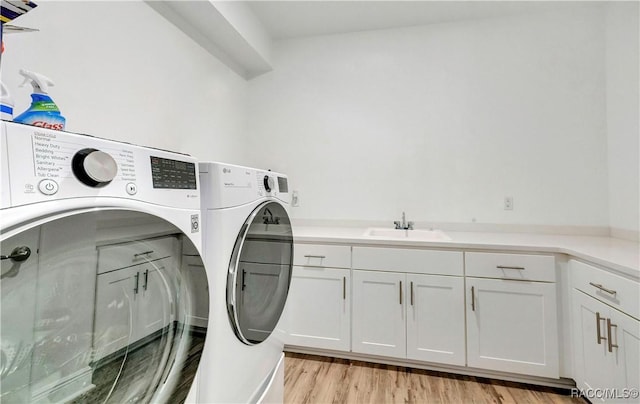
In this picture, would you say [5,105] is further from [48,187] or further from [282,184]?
[282,184]

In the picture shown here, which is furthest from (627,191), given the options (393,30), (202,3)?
(202,3)

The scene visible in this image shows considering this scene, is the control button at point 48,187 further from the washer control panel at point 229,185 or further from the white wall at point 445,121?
the white wall at point 445,121

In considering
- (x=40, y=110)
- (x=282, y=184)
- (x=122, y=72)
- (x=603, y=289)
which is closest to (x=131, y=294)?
(x=40, y=110)

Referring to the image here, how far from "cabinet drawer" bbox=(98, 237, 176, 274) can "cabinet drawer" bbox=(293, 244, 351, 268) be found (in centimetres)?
129

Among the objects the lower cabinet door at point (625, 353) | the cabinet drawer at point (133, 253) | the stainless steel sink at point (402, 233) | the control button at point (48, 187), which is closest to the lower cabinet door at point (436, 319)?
the stainless steel sink at point (402, 233)

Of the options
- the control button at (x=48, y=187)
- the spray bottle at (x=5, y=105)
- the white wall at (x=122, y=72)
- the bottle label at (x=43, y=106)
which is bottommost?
the control button at (x=48, y=187)

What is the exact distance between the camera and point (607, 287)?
127 cm

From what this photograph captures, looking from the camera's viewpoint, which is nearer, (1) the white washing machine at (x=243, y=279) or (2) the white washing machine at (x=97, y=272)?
(2) the white washing machine at (x=97, y=272)

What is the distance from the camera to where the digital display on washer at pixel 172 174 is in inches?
25.6

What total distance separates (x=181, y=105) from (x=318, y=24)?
138 cm

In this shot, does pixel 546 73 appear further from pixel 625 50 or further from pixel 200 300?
pixel 200 300

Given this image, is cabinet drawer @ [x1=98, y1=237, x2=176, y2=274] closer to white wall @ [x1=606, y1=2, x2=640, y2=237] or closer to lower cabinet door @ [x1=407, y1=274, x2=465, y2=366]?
lower cabinet door @ [x1=407, y1=274, x2=465, y2=366]

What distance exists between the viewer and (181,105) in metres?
1.88

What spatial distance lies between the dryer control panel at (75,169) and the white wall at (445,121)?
1.97m
